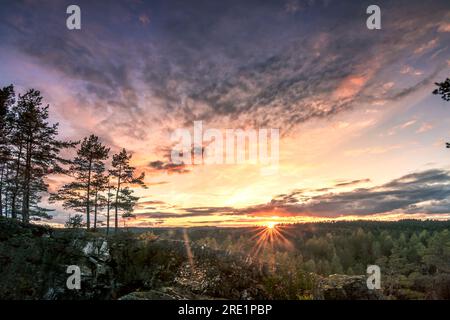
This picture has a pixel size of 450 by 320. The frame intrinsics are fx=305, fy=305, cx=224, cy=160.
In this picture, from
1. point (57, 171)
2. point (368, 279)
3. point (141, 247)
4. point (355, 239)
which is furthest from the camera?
point (355, 239)

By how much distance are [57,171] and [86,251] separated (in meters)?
18.8

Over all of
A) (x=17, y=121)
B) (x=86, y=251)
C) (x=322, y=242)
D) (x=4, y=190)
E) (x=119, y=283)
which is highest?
(x=17, y=121)

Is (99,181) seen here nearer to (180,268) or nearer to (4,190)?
(4,190)

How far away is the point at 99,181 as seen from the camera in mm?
34406

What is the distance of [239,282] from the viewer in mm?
11461

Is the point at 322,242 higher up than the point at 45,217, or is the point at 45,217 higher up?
the point at 45,217

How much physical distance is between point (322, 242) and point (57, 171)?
128398 mm

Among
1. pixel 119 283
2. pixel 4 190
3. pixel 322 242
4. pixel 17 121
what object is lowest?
pixel 322 242
